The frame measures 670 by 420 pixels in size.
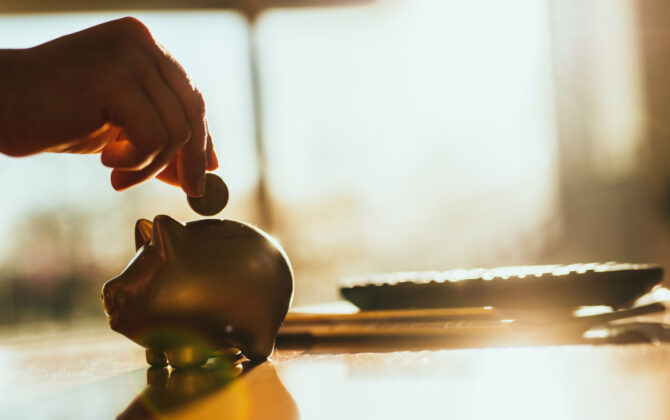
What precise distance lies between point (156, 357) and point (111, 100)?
209 mm

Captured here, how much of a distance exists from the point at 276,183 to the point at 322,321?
2352 millimetres

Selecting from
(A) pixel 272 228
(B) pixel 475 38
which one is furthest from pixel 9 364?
(B) pixel 475 38

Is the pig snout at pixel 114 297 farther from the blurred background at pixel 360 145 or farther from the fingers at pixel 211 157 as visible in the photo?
the blurred background at pixel 360 145

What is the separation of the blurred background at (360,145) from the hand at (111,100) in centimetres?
232

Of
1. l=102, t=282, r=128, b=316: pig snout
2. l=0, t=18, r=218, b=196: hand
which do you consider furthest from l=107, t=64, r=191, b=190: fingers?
l=102, t=282, r=128, b=316: pig snout

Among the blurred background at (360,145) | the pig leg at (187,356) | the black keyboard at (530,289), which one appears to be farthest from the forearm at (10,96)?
the blurred background at (360,145)

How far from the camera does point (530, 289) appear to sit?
602 mm

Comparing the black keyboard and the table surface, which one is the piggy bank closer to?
the table surface

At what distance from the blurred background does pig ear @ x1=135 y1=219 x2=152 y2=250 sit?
2.32m

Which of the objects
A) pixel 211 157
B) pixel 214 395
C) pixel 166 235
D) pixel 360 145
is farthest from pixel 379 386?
pixel 360 145

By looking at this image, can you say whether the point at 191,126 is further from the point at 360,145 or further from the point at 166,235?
the point at 360,145

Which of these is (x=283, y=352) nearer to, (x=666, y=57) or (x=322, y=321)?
(x=322, y=321)

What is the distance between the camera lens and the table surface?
31 cm

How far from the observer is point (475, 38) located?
9.76 ft
